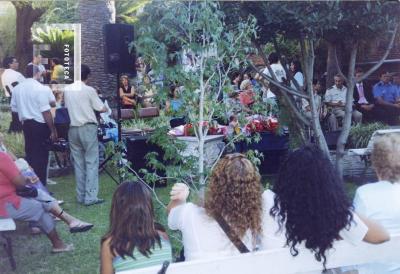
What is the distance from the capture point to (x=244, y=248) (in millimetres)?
3004

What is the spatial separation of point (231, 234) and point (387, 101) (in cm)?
917

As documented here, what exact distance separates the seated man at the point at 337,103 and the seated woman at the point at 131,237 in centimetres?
773

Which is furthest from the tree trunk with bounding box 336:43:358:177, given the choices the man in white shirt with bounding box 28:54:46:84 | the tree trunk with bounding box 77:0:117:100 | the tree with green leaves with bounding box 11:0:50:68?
the tree trunk with bounding box 77:0:117:100

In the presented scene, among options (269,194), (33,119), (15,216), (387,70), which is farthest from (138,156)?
(387,70)

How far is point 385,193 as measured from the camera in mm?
3203

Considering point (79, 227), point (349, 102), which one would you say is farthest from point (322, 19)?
point (79, 227)

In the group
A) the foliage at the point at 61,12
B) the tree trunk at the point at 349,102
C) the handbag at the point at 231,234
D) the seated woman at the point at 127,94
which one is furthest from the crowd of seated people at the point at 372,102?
the handbag at the point at 231,234

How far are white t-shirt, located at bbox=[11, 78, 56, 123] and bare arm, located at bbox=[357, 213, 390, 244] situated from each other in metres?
4.70

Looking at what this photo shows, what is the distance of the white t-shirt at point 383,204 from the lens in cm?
319

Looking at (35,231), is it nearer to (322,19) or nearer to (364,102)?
(322,19)

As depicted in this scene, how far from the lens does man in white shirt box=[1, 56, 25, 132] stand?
25.9 feet

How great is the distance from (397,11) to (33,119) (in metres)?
3.90

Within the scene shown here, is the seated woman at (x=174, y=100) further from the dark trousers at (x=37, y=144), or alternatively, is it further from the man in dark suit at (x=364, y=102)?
the man in dark suit at (x=364, y=102)

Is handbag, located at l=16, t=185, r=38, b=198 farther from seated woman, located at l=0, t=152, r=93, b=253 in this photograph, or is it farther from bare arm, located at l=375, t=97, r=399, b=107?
bare arm, located at l=375, t=97, r=399, b=107
